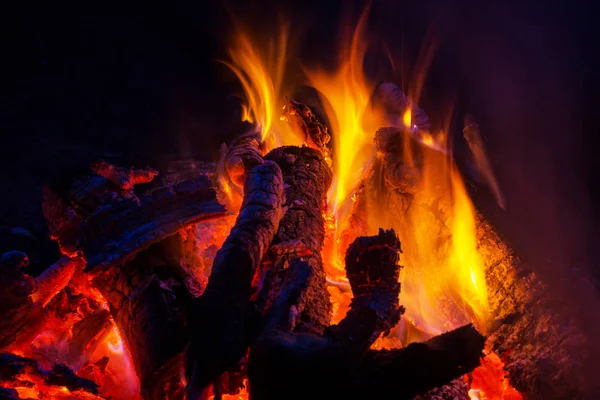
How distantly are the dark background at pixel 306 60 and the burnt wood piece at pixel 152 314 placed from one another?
1.65 m

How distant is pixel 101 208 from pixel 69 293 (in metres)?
1.51

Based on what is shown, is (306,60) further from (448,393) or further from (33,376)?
(33,376)

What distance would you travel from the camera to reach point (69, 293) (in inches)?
149

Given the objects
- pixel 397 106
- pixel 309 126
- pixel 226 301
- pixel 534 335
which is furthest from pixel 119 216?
pixel 397 106

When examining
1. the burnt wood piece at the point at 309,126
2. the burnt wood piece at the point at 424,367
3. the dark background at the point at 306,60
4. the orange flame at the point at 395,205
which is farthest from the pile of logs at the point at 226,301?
the burnt wood piece at the point at 309,126

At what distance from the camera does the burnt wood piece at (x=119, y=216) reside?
2863mm

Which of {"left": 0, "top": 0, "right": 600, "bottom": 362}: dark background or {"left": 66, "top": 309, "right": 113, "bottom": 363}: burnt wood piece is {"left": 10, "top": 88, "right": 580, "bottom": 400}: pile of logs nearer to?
{"left": 66, "top": 309, "right": 113, "bottom": 363}: burnt wood piece

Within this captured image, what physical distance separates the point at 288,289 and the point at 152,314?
106 centimetres

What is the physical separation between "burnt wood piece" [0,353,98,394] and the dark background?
6.46ft

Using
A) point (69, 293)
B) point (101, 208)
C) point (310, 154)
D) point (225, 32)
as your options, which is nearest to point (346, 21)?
point (225, 32)

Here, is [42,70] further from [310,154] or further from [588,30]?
[588,30]

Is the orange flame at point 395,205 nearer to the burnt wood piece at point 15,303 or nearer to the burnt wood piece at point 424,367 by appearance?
the burnt wood piece at point 424,367

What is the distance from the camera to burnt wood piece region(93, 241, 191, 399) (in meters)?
2.47

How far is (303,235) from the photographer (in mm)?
3744
